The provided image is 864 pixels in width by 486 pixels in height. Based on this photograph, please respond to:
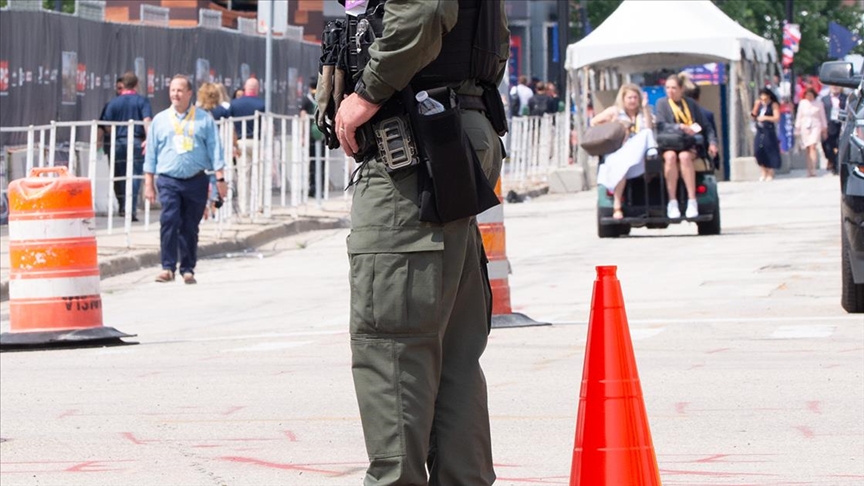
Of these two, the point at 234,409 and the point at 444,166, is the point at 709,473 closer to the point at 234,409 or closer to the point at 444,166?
the point at 444,166

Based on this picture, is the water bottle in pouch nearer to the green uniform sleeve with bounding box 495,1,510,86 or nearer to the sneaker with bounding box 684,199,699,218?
the green uniform sleeve with bounding box 495,1,510,86

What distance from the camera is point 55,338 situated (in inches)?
415

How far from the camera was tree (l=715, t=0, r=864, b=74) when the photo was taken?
57.8 metres

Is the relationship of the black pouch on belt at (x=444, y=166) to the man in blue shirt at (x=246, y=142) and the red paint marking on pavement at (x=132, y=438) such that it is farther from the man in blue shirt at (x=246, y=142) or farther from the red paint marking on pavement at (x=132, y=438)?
the man in blue shirt at (x=246, y=142)

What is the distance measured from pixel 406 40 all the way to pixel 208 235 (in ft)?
50.6

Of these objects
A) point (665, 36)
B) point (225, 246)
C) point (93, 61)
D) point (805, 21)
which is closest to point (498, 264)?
point (225, 246)

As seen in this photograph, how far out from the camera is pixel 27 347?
34.8ft

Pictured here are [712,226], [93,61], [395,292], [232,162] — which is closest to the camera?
[395,292]

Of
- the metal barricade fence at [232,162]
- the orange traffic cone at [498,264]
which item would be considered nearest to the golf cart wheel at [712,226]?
the metal barricade fence at [232,162]

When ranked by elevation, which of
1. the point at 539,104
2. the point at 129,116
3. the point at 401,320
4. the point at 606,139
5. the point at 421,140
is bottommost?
the point at 401,320

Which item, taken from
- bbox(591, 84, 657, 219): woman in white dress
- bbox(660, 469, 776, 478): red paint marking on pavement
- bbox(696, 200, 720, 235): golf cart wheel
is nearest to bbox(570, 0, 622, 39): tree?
bbox(696, 200, 720, 235): golf cart wheel

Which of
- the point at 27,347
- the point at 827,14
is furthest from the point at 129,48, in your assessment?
the point at 827,14

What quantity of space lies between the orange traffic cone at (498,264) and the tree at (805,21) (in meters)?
44.6

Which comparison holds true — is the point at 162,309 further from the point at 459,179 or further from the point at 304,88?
the point at 304,88
